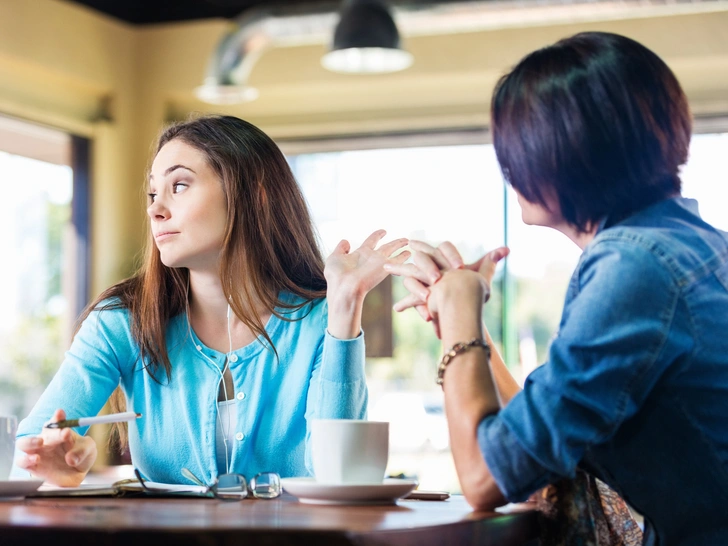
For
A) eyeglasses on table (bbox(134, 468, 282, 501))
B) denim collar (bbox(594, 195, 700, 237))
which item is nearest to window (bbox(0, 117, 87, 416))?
eyeglasses on table (bbox(134, 468, 282, 501))

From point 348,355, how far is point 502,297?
12.5 ft

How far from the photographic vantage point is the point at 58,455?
1.47m

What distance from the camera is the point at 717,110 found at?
5.05 meters

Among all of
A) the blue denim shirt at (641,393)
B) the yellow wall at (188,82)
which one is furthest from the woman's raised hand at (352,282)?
the yellow wall at (188,82)

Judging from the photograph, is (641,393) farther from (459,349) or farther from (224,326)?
(224,326)

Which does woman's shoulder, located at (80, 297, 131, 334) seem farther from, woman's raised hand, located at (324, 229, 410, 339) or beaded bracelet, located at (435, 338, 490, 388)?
beaded bracelet, located at (435, 338, 490, 388)

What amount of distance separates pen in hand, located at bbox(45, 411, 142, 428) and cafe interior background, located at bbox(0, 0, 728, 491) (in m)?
3.31

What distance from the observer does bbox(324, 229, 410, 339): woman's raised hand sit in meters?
1.57

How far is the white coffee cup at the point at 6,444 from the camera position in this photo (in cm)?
135

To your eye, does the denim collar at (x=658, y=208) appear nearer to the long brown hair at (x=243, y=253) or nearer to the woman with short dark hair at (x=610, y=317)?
the woman with short dark hair at (x=610, y=317)

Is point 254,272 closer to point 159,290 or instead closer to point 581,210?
point 159,290

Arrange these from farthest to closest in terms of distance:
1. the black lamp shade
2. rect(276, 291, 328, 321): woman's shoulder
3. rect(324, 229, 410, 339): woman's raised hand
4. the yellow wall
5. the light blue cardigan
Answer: the yellow wall < the black lamp shade < rect(276, 291, 328, 321): woman's shoulder < the light blue cardigan < rect(324, 229, 410, 339): woman's raised hand

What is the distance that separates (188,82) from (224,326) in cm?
385

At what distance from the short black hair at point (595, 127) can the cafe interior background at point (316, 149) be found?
11.2 feet
